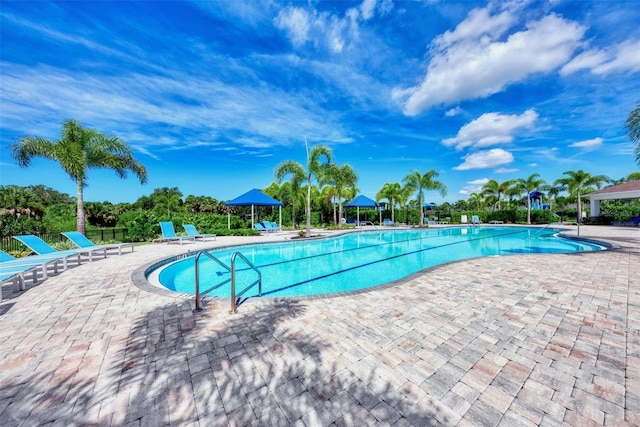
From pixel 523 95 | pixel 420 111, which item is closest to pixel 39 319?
pixel 420 111

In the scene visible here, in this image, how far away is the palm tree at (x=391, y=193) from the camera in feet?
88.8

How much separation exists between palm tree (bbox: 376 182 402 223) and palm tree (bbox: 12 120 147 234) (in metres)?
23.4

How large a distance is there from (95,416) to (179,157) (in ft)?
97.4

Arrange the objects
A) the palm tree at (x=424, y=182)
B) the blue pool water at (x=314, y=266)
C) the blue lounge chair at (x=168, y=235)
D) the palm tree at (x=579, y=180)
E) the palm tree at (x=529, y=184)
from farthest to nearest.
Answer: the palm tree at (x=529, y=184) → the palm tree at (x=579, y=180) → the palm tree at (x=424, y=182) → the blue lounge chair at (x=168, y=235) → the blue pool water at (x=314, y=266)

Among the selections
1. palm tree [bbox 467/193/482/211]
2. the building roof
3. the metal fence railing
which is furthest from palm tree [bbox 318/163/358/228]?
palm tree [bbox 467/193/482/211]

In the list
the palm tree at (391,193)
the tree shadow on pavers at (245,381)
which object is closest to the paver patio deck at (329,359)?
the tree shadow on pavers at (245,381)

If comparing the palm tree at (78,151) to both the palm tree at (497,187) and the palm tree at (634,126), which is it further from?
the palm tree at (497,187)

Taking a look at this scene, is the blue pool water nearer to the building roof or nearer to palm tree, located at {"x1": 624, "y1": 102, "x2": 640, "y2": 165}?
palm tree, located at {"x1": 624, "y1": 102, "x2": 640, "y2": 165}

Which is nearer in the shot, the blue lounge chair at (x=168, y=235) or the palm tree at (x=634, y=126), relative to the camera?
the palm tree at (x=634, y=126)

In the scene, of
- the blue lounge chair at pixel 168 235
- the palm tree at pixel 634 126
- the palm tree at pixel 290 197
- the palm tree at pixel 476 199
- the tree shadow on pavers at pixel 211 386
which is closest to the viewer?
the tree shadow on pavers at pixel 211 386

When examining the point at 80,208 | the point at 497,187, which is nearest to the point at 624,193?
the point at 497,187

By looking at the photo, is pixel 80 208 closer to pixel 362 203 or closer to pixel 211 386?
pixel 211 386

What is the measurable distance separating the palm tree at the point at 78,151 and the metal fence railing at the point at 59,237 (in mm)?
1465

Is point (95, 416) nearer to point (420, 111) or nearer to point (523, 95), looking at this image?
point (420, 111)
